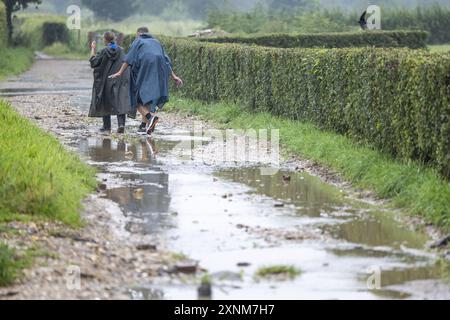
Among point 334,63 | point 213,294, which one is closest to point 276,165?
point 334,63

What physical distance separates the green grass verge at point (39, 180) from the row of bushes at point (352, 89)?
3.69m

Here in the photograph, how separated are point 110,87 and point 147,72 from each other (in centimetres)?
70

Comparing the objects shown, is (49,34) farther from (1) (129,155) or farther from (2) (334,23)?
(1) (129,155)

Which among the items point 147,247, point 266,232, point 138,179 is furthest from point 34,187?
point 138,179

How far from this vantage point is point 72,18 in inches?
2662

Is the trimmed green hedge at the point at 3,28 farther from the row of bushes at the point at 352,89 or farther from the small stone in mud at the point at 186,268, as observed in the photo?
the small stone in mud at the point at 186,268

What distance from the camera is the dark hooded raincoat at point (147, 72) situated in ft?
62.3

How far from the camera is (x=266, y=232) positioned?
34.3ft

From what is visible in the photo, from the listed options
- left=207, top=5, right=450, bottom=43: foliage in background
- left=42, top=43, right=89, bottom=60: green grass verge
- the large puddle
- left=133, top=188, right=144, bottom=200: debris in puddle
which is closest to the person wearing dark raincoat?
the large puddle

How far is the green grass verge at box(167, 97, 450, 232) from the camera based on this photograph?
37.0 feet

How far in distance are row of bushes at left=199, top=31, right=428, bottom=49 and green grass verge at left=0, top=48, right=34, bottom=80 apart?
29.7 feet

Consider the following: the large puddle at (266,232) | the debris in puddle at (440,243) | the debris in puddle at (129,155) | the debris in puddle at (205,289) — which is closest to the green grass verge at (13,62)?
the debris in puddle at (129,155)

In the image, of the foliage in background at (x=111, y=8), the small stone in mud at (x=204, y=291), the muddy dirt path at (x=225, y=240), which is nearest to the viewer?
the small stone in mud at (x=204, y=291)
